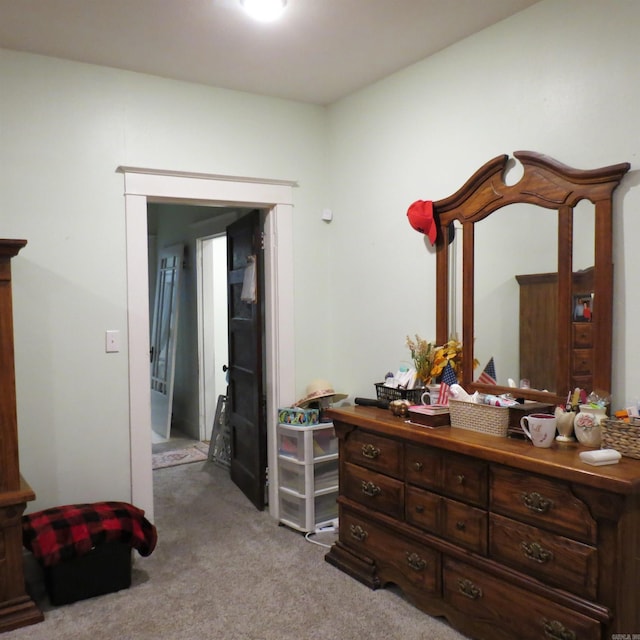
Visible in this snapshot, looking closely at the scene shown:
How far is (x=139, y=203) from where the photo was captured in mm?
3086

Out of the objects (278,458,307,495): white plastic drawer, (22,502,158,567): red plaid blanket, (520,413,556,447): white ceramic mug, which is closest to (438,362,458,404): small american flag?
(520,413,556,447): white ceramic mug

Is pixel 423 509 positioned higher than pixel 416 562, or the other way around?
pixel 423 509

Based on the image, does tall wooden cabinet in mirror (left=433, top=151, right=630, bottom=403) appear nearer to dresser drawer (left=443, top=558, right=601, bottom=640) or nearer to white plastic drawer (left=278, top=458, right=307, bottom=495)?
dresser drawer (left=443, top=558, right=601, bottom=640)

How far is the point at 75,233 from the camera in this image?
2.93m

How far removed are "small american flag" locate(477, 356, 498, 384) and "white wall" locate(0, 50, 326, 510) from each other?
6.03 feet

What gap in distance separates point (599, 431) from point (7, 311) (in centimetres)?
238

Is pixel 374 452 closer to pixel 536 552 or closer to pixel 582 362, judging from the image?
pixel 536 552

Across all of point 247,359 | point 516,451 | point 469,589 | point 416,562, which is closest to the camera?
point 516,451

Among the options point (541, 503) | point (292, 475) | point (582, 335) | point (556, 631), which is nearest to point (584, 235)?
point (582, 335)

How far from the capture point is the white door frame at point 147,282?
308 centimetres

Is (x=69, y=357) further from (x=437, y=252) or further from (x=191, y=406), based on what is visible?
(x=191, y=406)

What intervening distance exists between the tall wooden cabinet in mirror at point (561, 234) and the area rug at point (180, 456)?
289cm

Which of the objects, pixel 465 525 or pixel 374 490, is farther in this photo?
pixel 374 490

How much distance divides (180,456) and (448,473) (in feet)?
10.6
